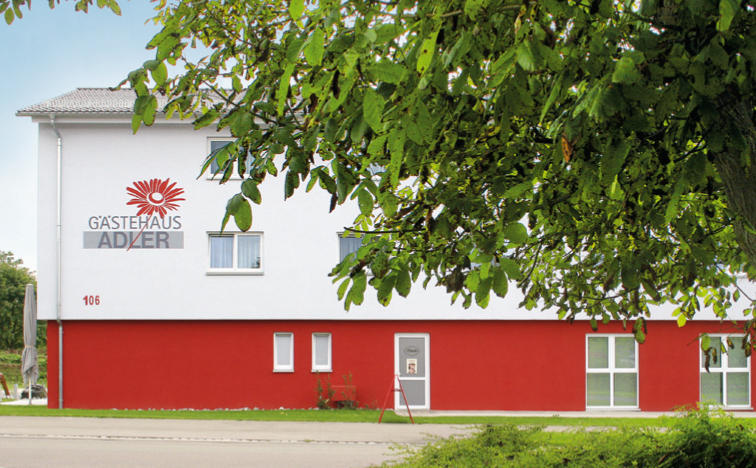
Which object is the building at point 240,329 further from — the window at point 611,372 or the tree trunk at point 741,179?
the tree trunk at point 741,179

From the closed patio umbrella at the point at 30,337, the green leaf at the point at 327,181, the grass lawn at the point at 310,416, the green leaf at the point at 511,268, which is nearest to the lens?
the green leaf at the point at 511,268

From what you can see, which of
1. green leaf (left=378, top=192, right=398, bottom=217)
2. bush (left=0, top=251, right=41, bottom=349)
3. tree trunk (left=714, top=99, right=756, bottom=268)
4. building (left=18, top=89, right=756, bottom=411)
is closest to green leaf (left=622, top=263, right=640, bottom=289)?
tree trunk (left=714, top=99, right=756, bottom=268)

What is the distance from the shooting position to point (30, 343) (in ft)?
67.9

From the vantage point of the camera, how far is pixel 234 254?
19.5 metres

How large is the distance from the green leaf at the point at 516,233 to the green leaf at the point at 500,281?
0.19m

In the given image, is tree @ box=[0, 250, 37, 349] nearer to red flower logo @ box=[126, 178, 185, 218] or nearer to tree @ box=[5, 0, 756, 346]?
red flower logo @ box=[126, 178, 185, 218]

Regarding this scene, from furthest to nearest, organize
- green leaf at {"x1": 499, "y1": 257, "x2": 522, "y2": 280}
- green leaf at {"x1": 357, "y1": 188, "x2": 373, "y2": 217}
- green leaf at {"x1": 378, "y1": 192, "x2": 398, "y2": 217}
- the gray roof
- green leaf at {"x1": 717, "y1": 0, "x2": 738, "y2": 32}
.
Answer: the gray roof < green leaf at {"x1": 378, "y1": 192, "x2": 398, "y2": 217} < green leaf at {"x1": 357, "y1": 188, "x2": 373, "y2": 217} < green leaf at {"x1": 499, "y1": 257, "x2": 522, "y2": 280} < green leaf at {"x1": 717, "y1": 0, "x2": 738, "y2": 32}

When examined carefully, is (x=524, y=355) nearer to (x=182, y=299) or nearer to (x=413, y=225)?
(x=182, y=299)

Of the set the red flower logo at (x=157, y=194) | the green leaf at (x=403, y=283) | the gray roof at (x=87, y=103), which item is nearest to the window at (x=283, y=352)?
the red flower logo at (x=157, y=194)

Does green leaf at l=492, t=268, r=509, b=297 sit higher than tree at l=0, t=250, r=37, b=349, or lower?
higher

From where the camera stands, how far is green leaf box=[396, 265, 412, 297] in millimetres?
3241

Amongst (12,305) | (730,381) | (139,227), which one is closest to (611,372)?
(730,381)

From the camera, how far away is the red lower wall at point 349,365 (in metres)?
19.0

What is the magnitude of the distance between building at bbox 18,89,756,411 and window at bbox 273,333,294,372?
0.03 meters
